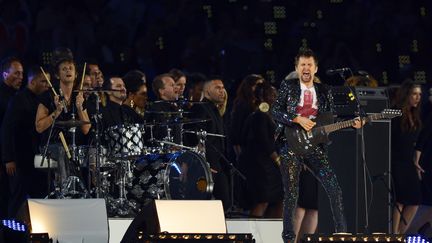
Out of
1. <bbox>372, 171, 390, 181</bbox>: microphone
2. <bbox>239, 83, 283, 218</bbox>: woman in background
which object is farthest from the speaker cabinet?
<bbox>239, 83, 283, 218</bbox>: woman in background

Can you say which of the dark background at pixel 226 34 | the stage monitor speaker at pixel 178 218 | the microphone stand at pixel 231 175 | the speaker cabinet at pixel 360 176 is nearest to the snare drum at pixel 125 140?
the microphone stand at pixel 231 175

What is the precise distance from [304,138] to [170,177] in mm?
3413

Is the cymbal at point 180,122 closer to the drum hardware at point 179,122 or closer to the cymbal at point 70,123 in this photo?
the drum hardware at point 179,122

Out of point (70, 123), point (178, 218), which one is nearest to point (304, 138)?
point (178, 218)

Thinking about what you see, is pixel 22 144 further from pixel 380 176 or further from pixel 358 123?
pixel 358 123

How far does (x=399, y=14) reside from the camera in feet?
60.0

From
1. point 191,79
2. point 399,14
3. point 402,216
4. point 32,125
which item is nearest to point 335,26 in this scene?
point 399,14

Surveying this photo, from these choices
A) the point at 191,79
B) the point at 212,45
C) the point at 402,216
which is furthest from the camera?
the point at 212,45

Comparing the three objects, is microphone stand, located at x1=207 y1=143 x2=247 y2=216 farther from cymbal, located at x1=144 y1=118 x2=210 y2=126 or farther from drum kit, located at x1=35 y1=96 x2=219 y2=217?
cymbal, located at x1=144 y1=118 x2=210 y2=126

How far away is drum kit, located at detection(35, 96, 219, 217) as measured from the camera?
13281 mm

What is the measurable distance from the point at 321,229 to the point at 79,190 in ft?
8.88

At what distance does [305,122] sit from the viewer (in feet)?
37.1

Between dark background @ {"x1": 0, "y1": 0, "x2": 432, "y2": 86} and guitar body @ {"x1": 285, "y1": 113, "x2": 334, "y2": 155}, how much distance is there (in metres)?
6.08

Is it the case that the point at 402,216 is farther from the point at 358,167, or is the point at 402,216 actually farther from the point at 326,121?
the point at 326,121
